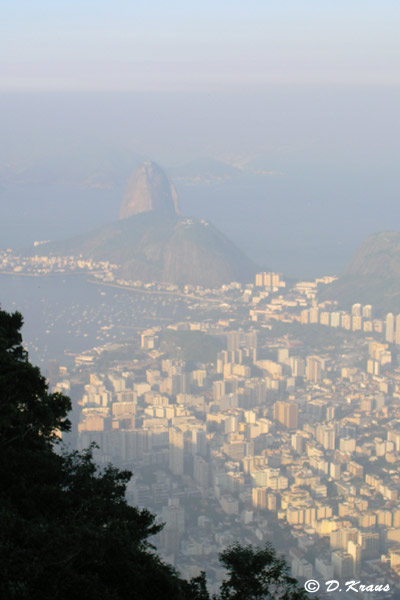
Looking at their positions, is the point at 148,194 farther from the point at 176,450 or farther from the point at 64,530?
the point at 64,530

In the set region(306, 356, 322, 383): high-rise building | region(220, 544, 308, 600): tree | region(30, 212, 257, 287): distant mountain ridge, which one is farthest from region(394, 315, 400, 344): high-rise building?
region(220, 544, 308, 600): tree

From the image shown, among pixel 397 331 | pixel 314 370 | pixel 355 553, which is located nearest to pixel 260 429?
pixel 314 370

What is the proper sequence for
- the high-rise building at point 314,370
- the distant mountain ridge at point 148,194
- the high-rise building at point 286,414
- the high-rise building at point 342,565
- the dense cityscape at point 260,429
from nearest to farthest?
the high-rise building at point 342,565 < the dense cityscape at point 260,429 < the high-rise building at point 286,414 < the high-rise building at point 314,370 < the distant mountain ridge at point 148,194

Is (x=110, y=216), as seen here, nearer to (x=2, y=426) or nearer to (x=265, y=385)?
(x=265, y=385)

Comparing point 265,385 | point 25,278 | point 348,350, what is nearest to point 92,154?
point 25,278

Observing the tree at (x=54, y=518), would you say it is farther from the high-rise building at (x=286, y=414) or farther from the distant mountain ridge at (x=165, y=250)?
the distant mountain ridge at (x=165, y=250)

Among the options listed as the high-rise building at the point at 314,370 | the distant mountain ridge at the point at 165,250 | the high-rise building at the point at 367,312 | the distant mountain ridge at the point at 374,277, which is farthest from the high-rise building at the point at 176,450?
the distant mountain ridge at the point at 165,250
